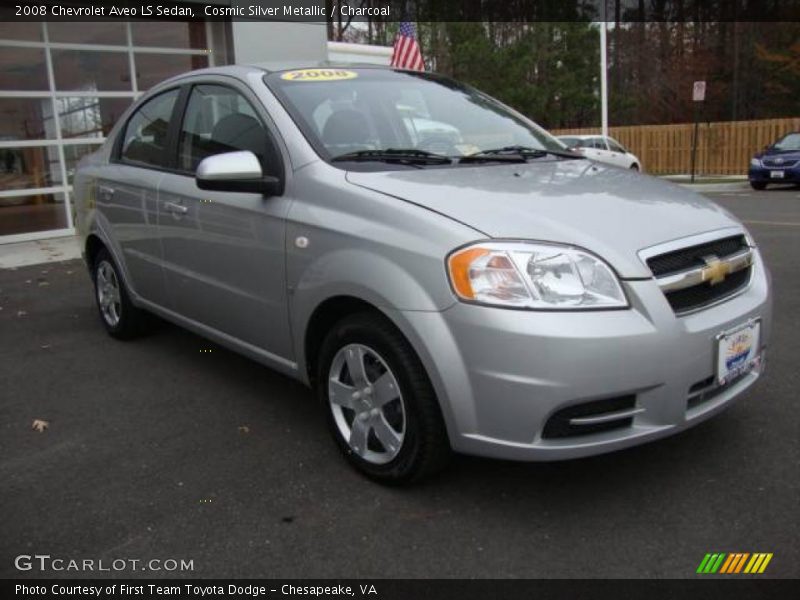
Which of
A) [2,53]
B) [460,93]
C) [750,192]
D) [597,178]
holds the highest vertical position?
[2,53]

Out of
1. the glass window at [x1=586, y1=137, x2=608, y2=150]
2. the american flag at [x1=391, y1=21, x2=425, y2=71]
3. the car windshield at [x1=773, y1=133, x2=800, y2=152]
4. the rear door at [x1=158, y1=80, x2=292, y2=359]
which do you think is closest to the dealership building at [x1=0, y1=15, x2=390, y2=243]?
the american flag at [x1=391, y1=21, x2=425, y2=71]

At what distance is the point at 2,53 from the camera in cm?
1001

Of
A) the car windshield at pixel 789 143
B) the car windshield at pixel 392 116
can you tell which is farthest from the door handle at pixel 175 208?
the car windshield at pixel 789 143

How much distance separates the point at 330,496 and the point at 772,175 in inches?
692

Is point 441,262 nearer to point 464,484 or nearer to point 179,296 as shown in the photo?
Result: point 464,484

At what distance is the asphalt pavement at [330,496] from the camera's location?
2.53 metres

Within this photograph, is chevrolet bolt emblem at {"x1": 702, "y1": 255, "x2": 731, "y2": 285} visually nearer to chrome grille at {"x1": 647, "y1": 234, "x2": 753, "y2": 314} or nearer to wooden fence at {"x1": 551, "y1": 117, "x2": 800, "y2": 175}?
chrome grille at {"x1": 647, "y1": 234, "x2": 753, "y2": 314}

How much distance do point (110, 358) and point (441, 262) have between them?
309 cm

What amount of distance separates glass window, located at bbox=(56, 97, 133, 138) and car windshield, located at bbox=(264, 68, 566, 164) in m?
8.40

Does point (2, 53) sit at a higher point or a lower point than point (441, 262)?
higher

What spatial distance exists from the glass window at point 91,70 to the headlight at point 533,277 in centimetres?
1003

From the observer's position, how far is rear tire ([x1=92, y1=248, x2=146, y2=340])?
16.4 feet

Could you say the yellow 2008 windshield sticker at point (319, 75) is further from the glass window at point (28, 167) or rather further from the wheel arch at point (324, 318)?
the glass window at point (28, 167)

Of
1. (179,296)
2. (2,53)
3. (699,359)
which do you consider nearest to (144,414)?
(179,296)
